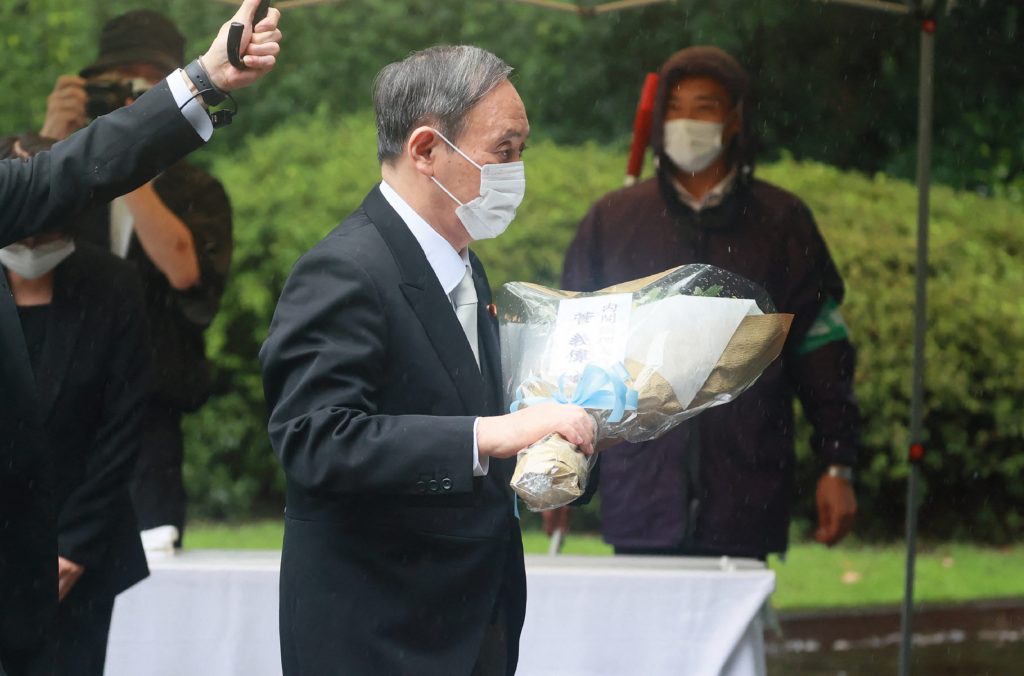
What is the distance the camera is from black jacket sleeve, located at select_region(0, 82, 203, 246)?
2219 millimetres

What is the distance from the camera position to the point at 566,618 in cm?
382

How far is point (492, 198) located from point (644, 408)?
0.45 m

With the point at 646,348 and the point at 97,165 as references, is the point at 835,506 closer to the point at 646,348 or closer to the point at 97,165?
the point at 646,348

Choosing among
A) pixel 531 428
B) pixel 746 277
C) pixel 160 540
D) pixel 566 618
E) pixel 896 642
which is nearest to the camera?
pixel 531 428

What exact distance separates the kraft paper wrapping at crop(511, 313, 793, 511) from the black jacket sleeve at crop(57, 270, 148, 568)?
1551mm

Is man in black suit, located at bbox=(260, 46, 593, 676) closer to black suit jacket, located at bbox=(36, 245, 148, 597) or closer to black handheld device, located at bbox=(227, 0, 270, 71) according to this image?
black handheld device, located at bbox=(227, 0, 270, 71)

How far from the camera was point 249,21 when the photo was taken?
2.24 metres

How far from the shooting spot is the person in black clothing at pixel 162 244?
4855mm

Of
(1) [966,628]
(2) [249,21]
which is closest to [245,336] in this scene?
(1) [966,628]

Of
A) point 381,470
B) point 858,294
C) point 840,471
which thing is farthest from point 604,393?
point 858,294

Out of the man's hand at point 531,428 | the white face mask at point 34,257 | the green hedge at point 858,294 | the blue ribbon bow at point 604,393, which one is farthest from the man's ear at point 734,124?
the green hedge at point 858,294

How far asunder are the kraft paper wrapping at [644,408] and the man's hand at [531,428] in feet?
0.06

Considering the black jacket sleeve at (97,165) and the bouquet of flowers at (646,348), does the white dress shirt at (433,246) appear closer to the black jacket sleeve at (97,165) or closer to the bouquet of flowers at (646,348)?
the bouquet of flowers at (646,348)

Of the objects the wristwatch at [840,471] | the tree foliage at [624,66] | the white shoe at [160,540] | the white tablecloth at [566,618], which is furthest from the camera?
the tree foliage at [624,66]
